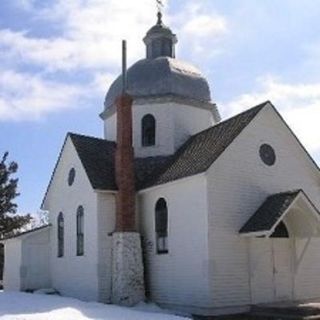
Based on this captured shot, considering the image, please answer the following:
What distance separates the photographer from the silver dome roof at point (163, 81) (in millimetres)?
27188

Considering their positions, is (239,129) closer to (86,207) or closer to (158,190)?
(158,190)

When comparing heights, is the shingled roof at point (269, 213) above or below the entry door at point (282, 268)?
above

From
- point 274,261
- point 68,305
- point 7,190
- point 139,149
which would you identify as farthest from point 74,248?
point 7,190

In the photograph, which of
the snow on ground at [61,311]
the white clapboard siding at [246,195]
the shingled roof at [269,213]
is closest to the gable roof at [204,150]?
the white clapboard siding at [246,195]

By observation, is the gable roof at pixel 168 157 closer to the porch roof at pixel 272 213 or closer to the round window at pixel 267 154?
the round window at pixel 267 154

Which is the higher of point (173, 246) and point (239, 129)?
point (239, 129)

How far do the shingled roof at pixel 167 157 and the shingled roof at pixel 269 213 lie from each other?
2524mm

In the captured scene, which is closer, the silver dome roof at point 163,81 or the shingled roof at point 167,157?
the shingled roof at point 167,157

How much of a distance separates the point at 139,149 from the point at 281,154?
276 inches

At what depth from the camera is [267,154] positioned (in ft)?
74.1

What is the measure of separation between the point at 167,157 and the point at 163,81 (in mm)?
3590

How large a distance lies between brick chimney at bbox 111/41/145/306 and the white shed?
6466 mm

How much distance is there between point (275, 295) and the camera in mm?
21344

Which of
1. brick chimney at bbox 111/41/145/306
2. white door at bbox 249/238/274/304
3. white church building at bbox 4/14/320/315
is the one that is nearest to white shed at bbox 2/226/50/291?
white church building at bbox 4/14/320/315
